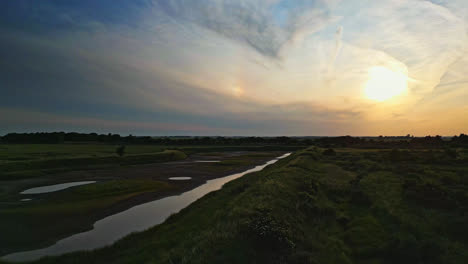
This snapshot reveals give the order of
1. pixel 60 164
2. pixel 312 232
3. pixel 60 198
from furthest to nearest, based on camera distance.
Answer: pixel 60 164
pixel 60 198
pixel 312 232

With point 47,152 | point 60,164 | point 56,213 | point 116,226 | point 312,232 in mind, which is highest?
point 47,152

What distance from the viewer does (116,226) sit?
17.8m

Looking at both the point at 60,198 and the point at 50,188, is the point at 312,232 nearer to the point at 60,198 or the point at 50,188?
the point at 60,198

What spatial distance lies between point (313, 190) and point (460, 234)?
983cm

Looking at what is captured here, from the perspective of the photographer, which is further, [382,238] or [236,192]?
[236,192]

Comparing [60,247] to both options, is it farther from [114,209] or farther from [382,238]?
[382,238]

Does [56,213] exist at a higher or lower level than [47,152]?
lower

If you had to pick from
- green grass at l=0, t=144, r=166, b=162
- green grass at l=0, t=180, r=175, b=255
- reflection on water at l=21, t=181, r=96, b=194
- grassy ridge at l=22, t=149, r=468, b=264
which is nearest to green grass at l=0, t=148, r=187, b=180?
green grass at l=0, t=144, r=166, b=162

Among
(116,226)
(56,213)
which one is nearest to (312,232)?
(116,226)

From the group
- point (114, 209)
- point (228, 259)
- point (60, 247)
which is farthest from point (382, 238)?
point (114, 209)

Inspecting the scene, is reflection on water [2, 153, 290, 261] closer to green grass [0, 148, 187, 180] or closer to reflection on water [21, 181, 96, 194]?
reflection on water [21, 181, 96, 194]

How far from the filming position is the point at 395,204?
56.3 ft

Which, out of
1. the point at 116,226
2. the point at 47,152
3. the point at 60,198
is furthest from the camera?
the point at 47,152

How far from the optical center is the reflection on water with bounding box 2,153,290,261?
13625 millimetres
